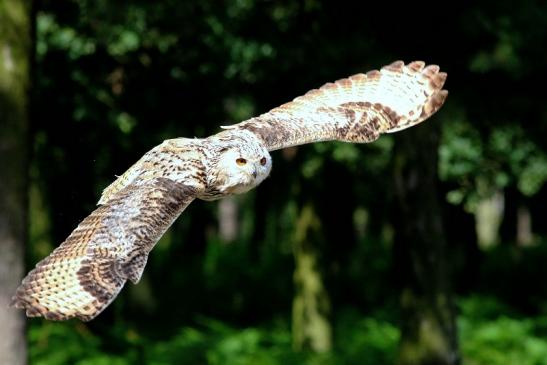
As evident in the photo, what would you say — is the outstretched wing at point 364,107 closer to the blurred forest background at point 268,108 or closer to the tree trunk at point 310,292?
the blurred forest background at point 268,108

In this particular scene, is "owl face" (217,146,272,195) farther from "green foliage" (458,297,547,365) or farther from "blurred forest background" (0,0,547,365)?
"green foliage" (458,297,547,365)

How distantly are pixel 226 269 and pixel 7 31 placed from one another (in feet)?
57.4

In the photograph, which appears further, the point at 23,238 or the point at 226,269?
the point at 226,269

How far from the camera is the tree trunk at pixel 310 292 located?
54.7 feet

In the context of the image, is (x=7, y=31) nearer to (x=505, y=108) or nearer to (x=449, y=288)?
(x=449, y=288)

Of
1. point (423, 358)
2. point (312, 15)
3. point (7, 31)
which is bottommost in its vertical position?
point (423, 358)

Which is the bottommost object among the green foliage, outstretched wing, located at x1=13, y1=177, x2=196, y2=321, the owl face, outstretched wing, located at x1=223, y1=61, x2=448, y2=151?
the green foliage

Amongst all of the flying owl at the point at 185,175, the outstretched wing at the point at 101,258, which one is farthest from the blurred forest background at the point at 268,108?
the outstretched wing at the point at 101,258

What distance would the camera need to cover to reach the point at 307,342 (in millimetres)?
16547

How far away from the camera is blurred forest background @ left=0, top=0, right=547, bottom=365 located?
9883 millimetres

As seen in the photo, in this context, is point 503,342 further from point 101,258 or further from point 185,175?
point 101,258

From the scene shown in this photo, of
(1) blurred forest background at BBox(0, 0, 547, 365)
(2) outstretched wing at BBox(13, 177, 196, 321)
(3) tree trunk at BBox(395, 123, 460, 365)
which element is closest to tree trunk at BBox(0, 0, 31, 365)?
(1) blurred forest background at BBox(0, 0, 547, 365)

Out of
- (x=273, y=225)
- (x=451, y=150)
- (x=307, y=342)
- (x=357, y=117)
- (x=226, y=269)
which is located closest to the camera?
(x=357, y=117)

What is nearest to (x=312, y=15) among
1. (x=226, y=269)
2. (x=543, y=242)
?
(x=226, y=269)
